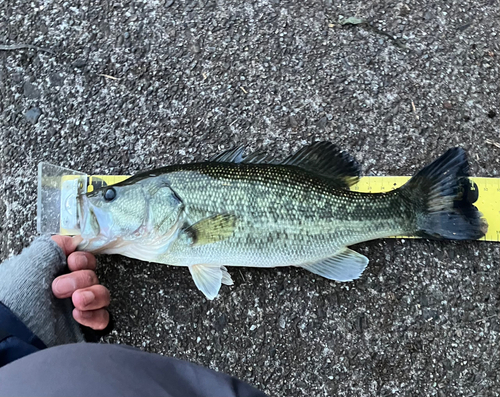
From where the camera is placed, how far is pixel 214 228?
196 centimetres

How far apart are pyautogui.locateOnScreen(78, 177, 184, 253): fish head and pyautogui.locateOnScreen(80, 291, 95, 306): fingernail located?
301 millimetres

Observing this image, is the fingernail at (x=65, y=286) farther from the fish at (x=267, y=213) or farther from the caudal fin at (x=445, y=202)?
the caudal fin at (x=445, y=202)

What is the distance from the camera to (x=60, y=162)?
2.38 m

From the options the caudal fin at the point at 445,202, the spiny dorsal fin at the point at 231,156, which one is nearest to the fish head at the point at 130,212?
the spiny dorsal fin at the point at 231,156

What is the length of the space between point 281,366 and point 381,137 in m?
1.54

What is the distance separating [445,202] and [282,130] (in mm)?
1041

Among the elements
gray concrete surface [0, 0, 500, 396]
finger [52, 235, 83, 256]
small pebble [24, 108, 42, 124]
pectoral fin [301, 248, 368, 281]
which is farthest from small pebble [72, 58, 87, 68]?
pectoral fin [301, 248, 368, 281]

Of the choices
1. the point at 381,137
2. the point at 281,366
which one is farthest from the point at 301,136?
the point at 281,366

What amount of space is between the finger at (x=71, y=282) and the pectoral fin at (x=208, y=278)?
22.5 inches

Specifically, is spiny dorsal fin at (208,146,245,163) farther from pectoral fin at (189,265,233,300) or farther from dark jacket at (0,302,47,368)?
dark jacket at (0,302,47,368)

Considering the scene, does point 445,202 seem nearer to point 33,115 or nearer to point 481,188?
point 481,188

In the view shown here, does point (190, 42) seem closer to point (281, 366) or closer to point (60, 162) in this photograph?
point (60, 162)

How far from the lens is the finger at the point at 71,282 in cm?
201

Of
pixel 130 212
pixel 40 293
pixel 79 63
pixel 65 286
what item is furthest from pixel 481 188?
pixel 79 63
